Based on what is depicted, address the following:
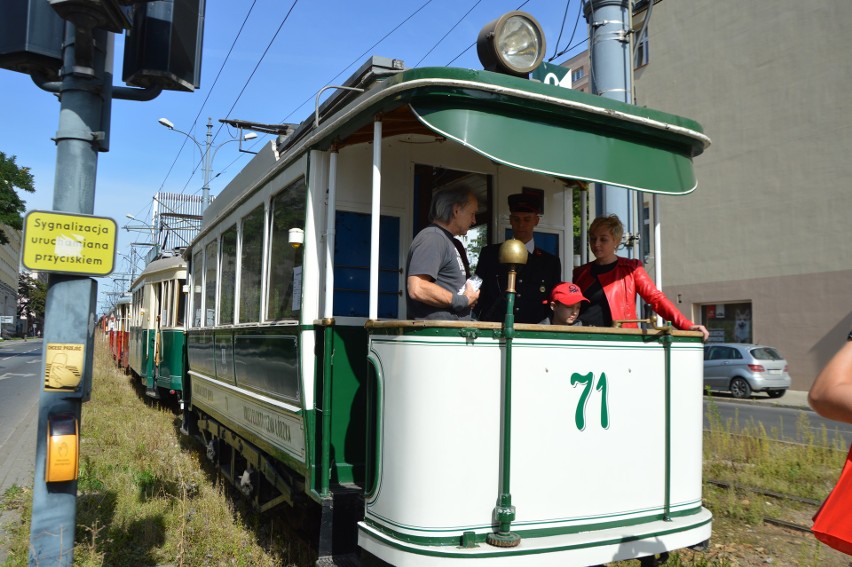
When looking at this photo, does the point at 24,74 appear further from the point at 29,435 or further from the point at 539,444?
the point at 29,435

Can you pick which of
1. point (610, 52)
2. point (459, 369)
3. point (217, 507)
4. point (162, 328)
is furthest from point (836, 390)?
point (162, 328)

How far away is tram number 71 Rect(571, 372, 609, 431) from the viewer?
3.40 meters

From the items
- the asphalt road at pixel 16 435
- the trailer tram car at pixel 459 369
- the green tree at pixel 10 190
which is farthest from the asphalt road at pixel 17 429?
the green tree at pixel 10 190

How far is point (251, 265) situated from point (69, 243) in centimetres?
244

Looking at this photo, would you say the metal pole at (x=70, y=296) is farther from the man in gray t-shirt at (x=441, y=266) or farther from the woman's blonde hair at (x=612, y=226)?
the woman's blonde hair at (x=612, y=226)

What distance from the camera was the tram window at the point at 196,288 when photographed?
8.38 m

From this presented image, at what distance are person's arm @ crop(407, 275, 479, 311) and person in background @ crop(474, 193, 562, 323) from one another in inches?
26.6

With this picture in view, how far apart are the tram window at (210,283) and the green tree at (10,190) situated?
126 ft

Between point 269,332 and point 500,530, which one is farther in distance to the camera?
point 269,332

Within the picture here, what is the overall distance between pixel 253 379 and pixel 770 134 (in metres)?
18.9

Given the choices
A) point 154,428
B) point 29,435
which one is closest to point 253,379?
point 154,428

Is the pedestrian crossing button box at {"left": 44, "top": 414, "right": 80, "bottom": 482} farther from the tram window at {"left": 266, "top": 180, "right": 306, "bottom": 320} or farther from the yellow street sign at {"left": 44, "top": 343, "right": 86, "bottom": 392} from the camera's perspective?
the tram window at {"left": 266, "top": 180, "right": 306, "bottom": 320}

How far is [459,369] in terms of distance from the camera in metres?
3.11

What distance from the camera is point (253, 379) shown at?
17.6 feet
